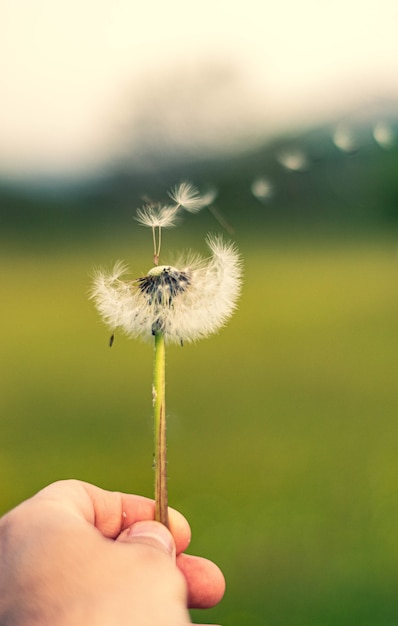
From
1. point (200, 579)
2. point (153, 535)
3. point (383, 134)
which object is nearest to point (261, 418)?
point (383, 134)

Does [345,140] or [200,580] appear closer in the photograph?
[200,580]

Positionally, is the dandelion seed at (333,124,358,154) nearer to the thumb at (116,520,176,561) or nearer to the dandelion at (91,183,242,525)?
the dandelion at (91,183,242,525)

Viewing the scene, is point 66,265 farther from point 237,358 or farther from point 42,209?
point 237,358

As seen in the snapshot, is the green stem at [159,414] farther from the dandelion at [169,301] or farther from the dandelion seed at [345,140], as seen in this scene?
the dandelion seed at [345,140]

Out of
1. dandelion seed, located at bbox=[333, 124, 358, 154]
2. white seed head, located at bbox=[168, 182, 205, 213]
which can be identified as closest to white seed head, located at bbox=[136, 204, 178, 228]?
white seed head, located at bbox=[168, 182, 205, 213]

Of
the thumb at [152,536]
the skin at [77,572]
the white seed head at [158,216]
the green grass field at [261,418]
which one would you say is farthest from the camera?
the green grass field at [261,418]

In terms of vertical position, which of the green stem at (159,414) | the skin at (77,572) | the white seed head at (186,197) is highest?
the white seed head at (186,197)

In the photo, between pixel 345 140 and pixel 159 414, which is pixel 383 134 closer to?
pixel 345 140

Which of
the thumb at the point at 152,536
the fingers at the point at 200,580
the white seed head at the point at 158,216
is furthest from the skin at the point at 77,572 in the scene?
the white seed head at the point at 158,216
